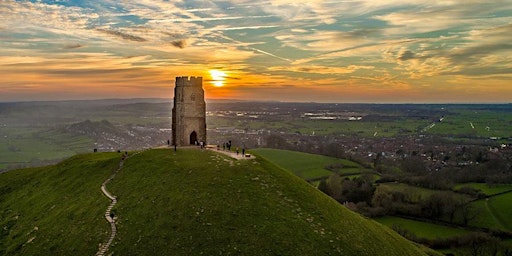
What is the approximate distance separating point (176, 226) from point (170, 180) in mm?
10064

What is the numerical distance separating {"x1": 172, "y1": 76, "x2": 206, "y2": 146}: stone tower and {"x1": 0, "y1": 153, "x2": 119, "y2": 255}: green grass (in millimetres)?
11911

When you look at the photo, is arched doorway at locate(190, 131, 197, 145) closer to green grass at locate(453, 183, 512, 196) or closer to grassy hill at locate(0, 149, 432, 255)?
grassy hill at locate(0, 149, 432, 255)

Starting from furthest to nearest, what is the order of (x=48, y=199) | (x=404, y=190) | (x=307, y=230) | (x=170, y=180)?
(x=404, y=190) → (x=48, y=199) → (x=170, y=180) → (x=307, y=230)

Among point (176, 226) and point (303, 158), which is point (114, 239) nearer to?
point (176, 226)

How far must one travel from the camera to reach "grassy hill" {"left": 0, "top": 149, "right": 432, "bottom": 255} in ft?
108

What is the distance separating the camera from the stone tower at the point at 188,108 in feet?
214

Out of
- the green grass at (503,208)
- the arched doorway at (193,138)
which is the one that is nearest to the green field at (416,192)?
the green grass at (503,208)

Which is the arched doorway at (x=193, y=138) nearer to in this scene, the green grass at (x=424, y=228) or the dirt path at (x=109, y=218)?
the dirt path at (x=109, y=218)

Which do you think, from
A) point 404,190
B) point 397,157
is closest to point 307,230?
point 404,190

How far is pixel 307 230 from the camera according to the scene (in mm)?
34844

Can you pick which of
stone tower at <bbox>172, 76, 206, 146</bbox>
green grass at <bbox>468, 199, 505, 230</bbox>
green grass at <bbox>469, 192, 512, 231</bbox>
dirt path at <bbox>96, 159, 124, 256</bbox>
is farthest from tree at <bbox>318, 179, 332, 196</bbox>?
dirt path at <bbox>96, 159, 124, 256</bbox>

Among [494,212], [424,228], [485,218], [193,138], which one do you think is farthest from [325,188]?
[193,138]

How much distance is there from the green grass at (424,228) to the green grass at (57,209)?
58.0 meters

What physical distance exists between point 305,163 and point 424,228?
58.9 meters
